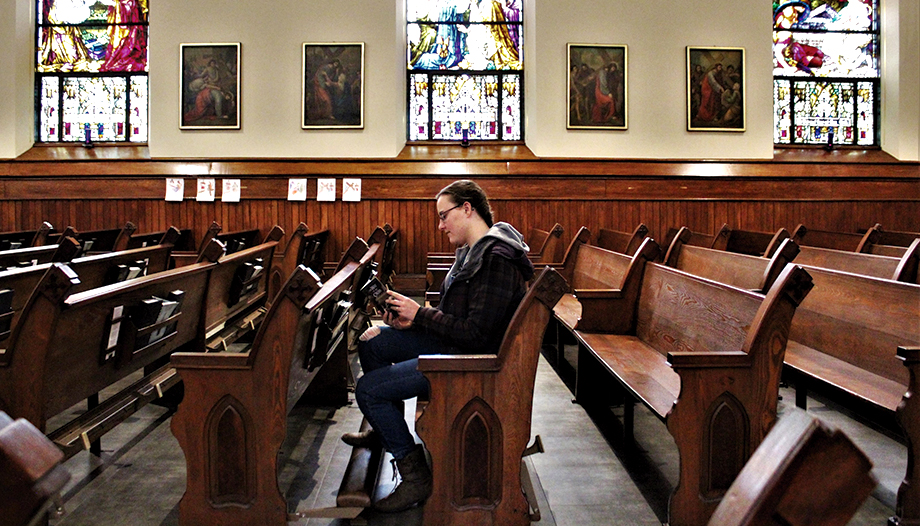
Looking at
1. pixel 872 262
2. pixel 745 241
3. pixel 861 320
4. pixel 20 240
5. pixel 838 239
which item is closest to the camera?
pixel 861 320

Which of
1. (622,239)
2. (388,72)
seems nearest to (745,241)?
(622,239)

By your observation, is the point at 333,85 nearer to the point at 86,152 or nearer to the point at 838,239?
the point at 86,152

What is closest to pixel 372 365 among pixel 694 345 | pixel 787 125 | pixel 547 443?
pixel 547 443

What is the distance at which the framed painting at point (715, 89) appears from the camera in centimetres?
952

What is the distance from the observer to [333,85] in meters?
9.28

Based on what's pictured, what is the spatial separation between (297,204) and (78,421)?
6.79 metres

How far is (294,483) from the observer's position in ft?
10.1

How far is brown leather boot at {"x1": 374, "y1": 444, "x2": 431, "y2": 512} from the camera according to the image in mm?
2609

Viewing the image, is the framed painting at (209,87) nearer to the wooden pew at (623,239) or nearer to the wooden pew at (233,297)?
the wooden pew at (233,297)

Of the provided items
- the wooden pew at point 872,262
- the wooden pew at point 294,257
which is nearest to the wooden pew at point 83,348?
the wooden pew at point 294,257

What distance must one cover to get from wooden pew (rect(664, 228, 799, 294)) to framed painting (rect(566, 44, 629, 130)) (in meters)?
4.10

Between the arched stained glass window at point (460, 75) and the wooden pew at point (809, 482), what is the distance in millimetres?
9330

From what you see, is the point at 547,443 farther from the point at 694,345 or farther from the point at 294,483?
the point at 294,483

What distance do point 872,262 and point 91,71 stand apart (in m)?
10.3
